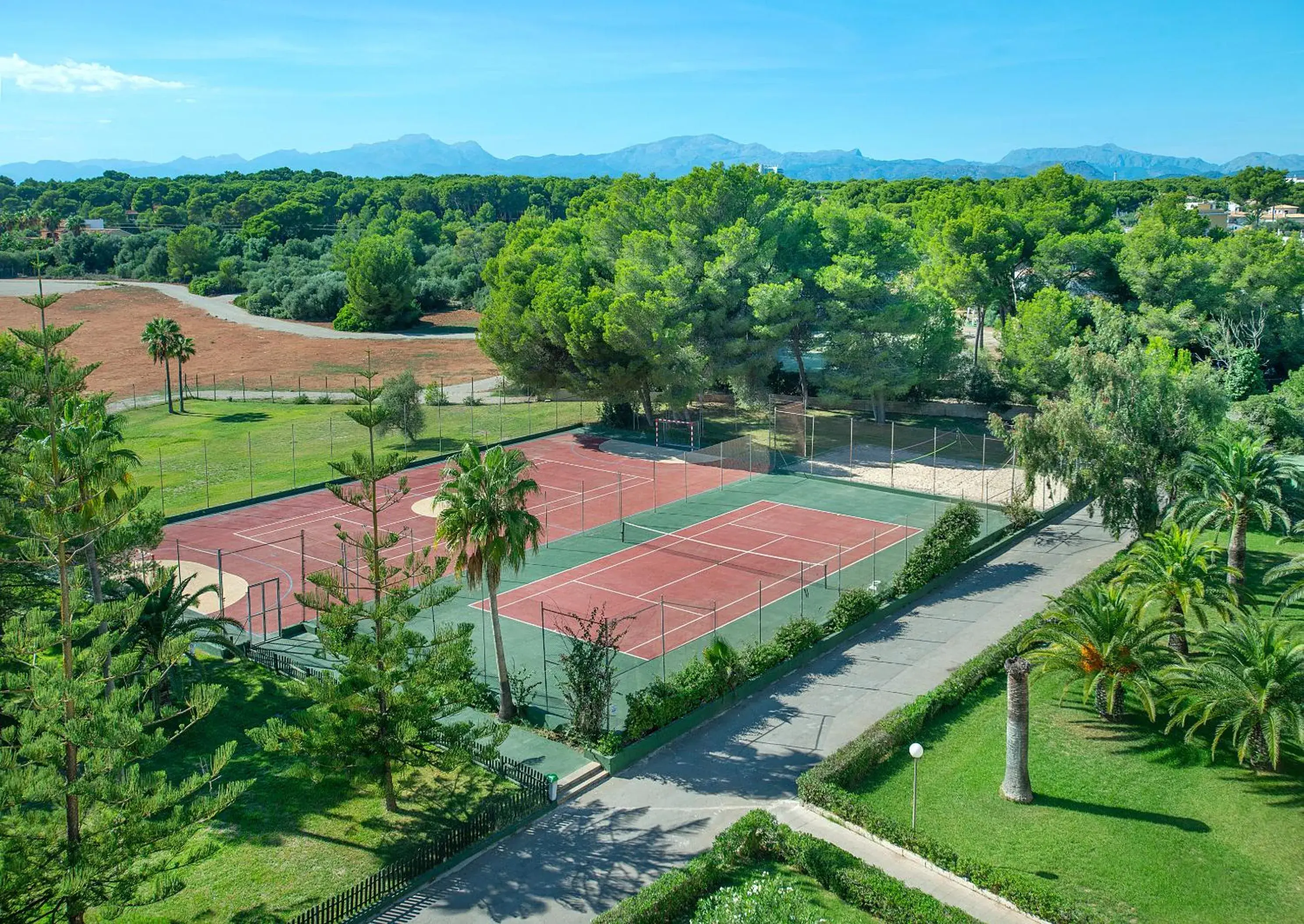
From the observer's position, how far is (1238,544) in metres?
27.7

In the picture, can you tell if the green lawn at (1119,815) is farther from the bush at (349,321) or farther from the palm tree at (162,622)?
the bush at (349,321)

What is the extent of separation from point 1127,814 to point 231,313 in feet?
317

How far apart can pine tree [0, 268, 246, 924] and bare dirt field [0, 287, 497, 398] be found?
4347cm

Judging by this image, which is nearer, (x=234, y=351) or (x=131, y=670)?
(x=131, y=670)

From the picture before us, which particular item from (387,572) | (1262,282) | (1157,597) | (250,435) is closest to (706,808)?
(387,572)

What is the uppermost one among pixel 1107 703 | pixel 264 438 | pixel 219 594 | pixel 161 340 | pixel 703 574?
pixel 161 340

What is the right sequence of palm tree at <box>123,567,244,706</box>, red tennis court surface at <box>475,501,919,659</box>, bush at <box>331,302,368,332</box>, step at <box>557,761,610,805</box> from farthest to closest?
1. bush at <box>331,302,368,332</box>
2. red tennis court surface at <box>475,501,919,659</box>
3. palm tree at <box>123,567,244,706</box>
4. step at <box>557,761,610,805</box>

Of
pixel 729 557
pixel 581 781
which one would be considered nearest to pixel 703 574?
pixel 729 557

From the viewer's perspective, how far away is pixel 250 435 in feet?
171

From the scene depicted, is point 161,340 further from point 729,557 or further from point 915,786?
point 915,786

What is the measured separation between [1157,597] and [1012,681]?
648cm

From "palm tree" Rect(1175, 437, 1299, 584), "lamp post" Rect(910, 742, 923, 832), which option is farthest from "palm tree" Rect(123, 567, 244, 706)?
"palm tree" Rect(1175, 437, 1299, 584)

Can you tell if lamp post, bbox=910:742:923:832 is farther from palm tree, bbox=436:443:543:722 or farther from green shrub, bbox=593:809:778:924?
palm tree, bbox=436:443:543:722

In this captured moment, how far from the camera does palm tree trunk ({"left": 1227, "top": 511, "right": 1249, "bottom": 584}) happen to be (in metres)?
27.2
